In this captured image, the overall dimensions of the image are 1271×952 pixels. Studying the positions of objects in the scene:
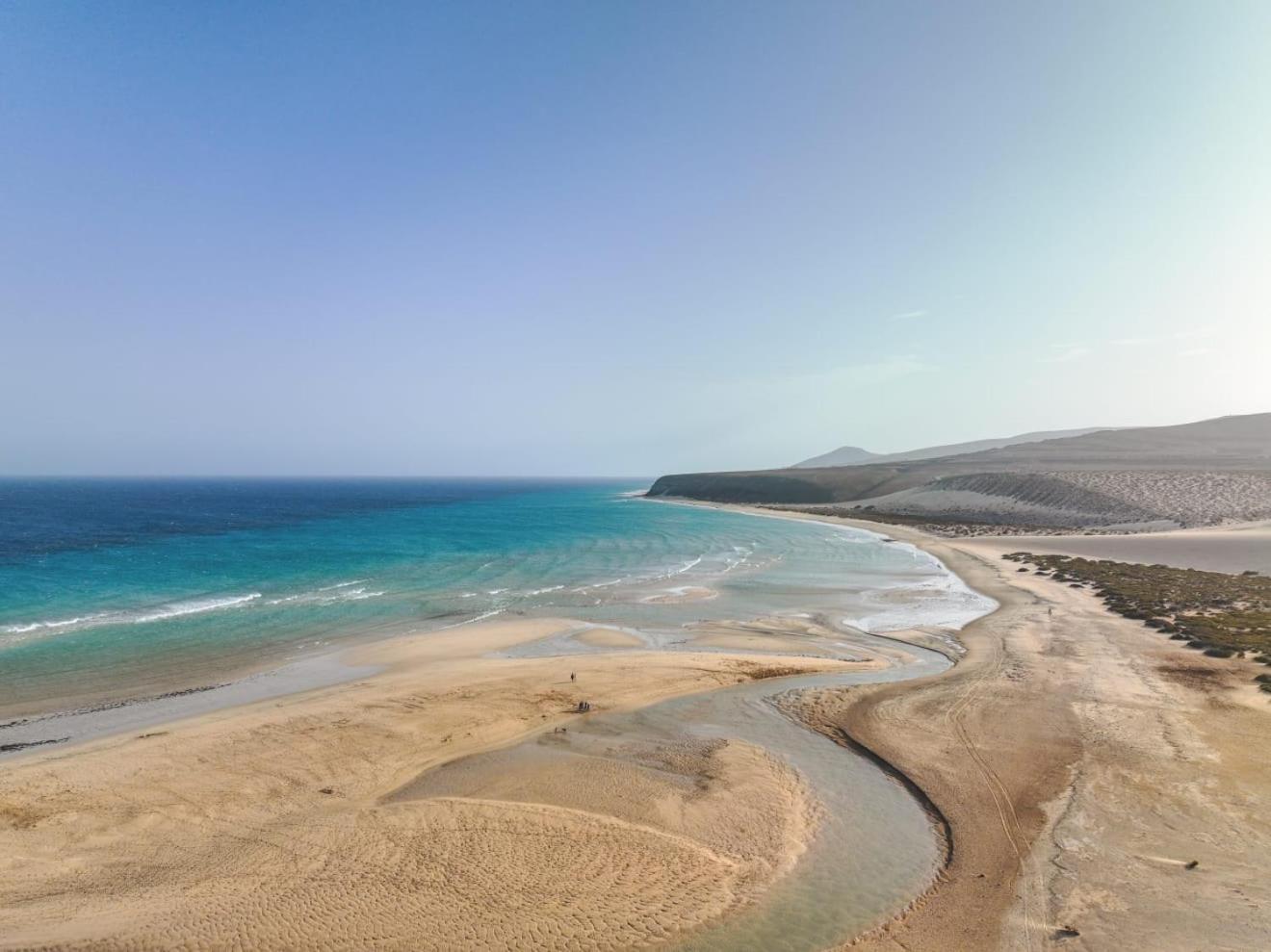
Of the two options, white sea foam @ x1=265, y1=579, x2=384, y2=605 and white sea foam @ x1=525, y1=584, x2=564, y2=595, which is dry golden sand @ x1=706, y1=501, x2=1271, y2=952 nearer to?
white sea foam @ x1=525, y1=584, x2=564, y2=595

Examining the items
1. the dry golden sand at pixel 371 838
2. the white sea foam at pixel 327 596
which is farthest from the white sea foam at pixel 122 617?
the dry golden sand at pixel 371 838

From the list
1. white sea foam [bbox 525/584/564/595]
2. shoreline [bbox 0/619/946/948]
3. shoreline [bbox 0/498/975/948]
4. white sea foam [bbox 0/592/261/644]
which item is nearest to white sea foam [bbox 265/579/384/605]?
white sea foam [bbox 0/592/261/644]

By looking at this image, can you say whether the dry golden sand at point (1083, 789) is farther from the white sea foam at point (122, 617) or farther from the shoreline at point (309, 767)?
the white sea foam at point (122, 617)

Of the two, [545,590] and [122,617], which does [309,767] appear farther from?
[545,590]

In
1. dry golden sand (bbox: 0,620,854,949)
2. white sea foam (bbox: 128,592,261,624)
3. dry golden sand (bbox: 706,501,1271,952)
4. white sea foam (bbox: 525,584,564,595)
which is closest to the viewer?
dry golden sand (bbox: 0,620,854,949)

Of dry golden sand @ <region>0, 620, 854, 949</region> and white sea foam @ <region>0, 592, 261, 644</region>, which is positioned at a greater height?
white sea foam @ <region>0, 592, 261, 644</region>
